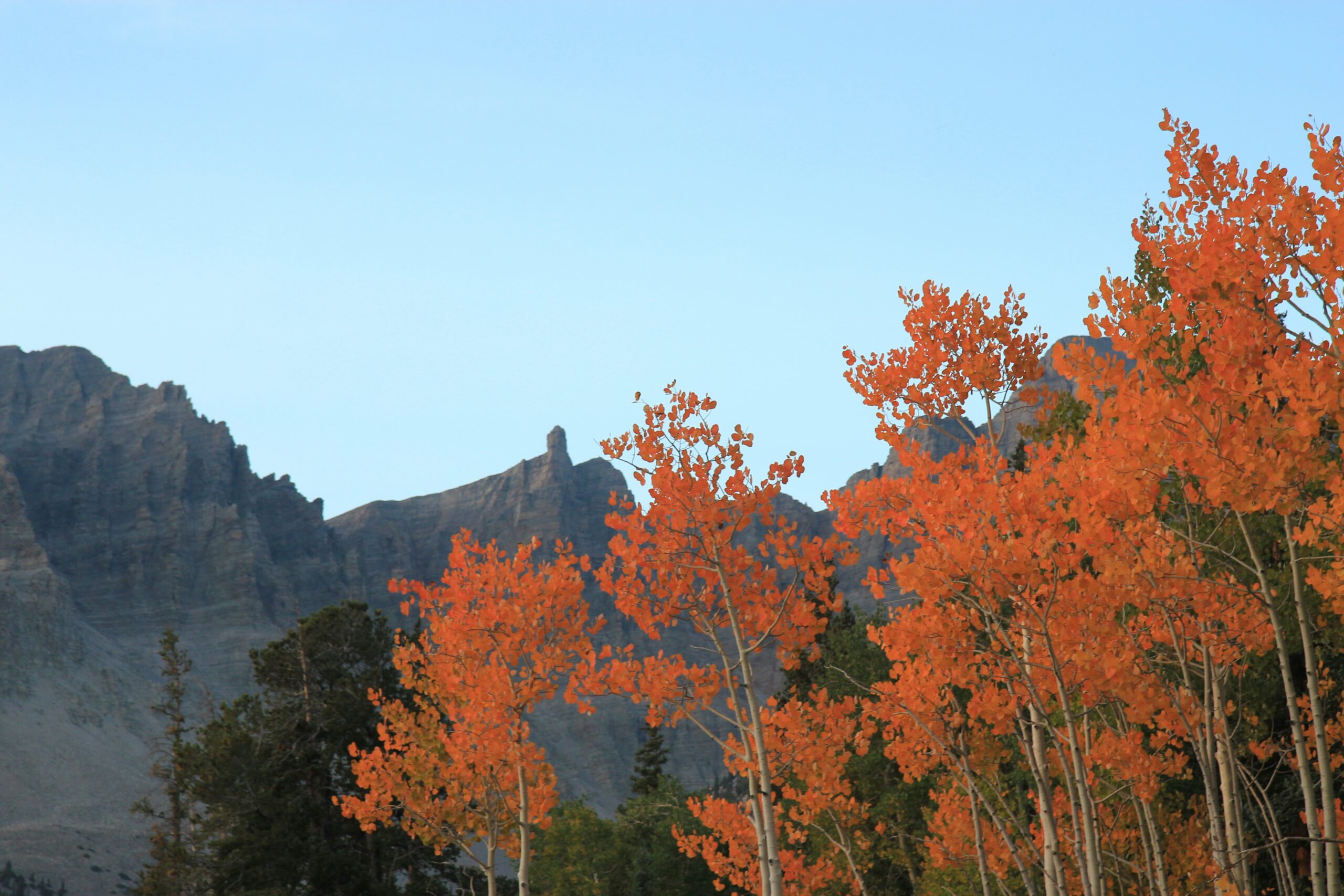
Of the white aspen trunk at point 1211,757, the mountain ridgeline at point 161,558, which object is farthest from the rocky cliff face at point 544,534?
the white aspen trunk at point 1211,757

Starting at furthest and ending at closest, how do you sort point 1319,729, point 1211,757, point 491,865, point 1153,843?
point 491,865
point 1153,843
point 1211,757
point 1319,729

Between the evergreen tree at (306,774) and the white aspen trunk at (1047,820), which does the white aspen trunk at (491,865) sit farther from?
the evergreen tree at (306,774)

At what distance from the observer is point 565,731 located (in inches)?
5792

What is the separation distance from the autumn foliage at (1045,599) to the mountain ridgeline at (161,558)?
8881 centimetres

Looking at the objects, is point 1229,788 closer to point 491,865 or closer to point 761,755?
point 761,755

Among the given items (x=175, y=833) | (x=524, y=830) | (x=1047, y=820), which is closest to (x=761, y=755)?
(x=1047, y=820)

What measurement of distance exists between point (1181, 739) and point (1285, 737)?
3.24 m

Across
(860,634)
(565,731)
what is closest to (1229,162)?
(860,634)

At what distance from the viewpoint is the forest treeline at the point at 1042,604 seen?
8625 mm

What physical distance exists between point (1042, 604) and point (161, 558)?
518ft

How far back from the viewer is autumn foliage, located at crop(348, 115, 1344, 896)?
8602 millimetres

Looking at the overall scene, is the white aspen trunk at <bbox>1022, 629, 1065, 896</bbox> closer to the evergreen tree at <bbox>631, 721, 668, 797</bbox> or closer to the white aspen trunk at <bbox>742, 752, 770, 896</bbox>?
the white aspen trunk at <bbox>742, 752, 770, 896</bbox>

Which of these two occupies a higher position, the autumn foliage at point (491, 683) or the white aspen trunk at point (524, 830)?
the autumn foliage at point (491, 683)

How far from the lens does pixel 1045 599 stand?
37.4ft
